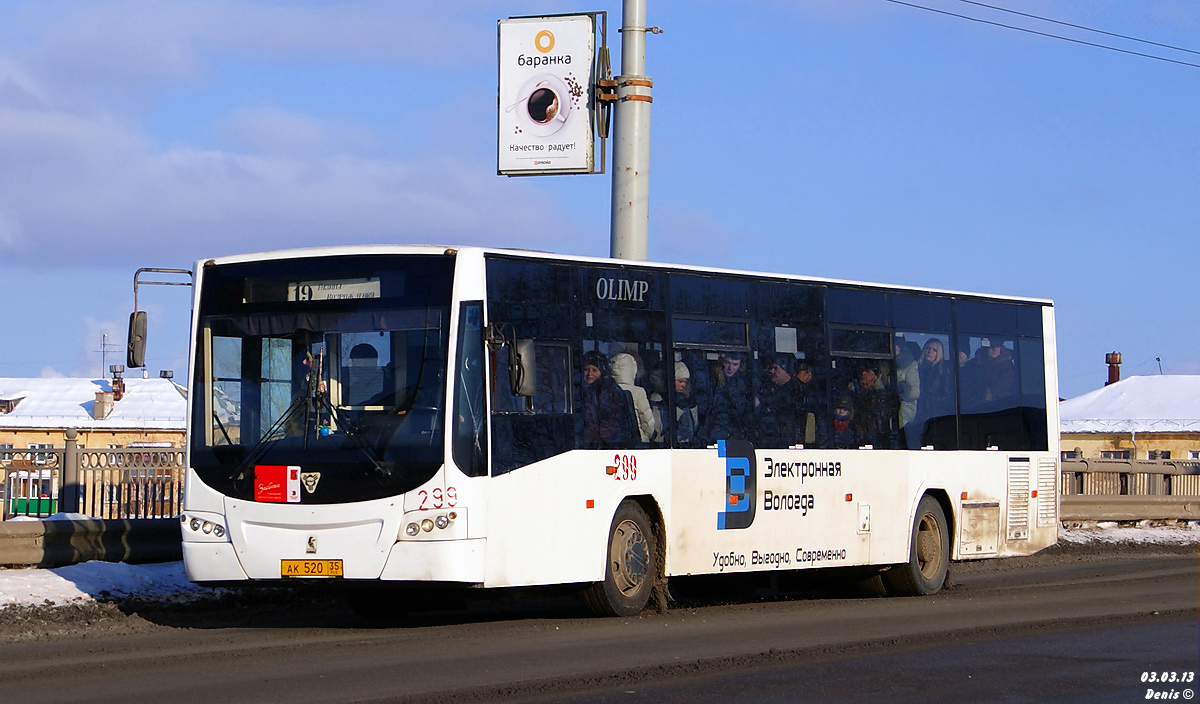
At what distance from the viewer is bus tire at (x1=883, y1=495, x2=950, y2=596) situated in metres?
17.8

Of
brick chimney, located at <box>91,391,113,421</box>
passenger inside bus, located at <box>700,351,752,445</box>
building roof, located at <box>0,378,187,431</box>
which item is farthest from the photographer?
brick chimney, located at <box>91,391,113,421</box>

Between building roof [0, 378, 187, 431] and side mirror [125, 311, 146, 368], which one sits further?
building roof [0, 378, 187, 431]

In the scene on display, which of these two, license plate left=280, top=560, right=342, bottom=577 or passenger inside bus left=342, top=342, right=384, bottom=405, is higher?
passenger inside bus left=342, top=342, right=384, bottom=405

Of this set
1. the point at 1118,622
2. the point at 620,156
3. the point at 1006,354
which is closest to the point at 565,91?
the point at 620,156

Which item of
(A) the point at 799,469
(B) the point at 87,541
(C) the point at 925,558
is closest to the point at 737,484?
(A) the point at 799,469

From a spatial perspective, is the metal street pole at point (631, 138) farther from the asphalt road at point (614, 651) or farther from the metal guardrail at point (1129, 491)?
the metal guardrail at point (1129, 491)

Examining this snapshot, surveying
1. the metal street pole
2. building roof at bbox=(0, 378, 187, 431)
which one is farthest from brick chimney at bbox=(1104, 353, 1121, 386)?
the metal street pole

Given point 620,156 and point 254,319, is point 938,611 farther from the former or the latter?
point 620,156

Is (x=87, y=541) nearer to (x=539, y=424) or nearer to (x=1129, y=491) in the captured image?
(x=539, y=424)

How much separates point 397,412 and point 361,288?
1091 mm

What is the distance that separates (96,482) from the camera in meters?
18.5

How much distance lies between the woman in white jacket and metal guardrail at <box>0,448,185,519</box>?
6.12 metres

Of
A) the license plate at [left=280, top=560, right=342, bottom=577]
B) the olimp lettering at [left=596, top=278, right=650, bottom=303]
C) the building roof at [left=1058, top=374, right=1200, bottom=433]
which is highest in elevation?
the building roof at [left=1058, top=374, right=1200, bottom=433]
